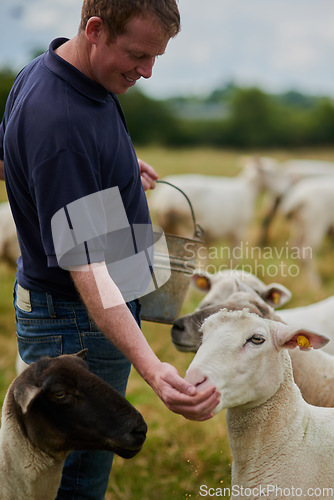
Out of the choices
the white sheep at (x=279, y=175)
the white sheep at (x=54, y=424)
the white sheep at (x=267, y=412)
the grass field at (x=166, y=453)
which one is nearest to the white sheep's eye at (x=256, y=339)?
the white sheep at (x=267, y=412)

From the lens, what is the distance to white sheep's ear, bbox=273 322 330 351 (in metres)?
2.44

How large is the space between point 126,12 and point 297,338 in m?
1.49

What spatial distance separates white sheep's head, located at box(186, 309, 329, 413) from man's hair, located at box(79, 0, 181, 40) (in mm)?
1203

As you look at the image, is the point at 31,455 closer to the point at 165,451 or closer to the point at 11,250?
the point at 165,451

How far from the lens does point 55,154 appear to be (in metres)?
1.96

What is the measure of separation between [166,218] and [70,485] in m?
7.16

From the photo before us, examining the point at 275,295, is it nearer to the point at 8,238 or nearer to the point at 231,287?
the point at 231,287

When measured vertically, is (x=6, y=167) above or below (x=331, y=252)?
above

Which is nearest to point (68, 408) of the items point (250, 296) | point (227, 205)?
point (250, 296)

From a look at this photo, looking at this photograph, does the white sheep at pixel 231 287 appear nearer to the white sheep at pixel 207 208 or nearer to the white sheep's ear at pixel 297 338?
the white sheep's ear at pixel 297 338

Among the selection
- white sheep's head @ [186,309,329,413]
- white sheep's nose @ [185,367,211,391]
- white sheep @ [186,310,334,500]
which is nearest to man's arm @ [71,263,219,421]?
white sheep's nose @ [185,367,211,391]

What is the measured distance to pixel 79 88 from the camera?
7.02 ft

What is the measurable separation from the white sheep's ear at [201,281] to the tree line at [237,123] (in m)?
34.3

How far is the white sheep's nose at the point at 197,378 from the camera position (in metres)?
2.12
